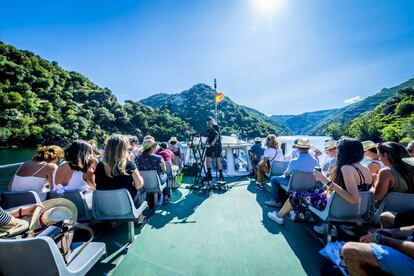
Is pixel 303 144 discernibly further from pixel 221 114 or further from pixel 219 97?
pixel 221 114

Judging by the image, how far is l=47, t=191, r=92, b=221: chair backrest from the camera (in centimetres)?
229

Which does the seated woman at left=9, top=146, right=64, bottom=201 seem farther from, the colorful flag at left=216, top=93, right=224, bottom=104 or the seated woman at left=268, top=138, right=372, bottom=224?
the colorful flag at left=216, top=93, right=224, bottom=104

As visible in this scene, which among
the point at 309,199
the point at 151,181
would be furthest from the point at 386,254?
the point at 151,181

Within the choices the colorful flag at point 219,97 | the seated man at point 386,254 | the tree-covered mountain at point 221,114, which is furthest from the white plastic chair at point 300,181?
the tree-covered mountain at point 221,114

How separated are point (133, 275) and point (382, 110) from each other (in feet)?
267

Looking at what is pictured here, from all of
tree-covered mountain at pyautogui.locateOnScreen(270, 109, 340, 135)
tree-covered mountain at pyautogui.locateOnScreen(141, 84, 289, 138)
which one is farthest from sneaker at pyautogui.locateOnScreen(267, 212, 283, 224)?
tree-covered mountain at pyautogui.locateOnScreen(270, 109, 340, 135)

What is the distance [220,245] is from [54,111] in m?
51.1

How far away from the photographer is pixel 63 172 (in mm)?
2541

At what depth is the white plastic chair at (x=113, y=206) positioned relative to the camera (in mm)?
2305

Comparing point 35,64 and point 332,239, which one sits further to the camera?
point 35,64

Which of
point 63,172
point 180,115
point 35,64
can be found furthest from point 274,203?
point 35,64

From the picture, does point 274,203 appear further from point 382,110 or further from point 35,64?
point 382,110

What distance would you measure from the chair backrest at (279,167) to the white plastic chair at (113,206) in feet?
11.2

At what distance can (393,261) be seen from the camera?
1.30 meters
